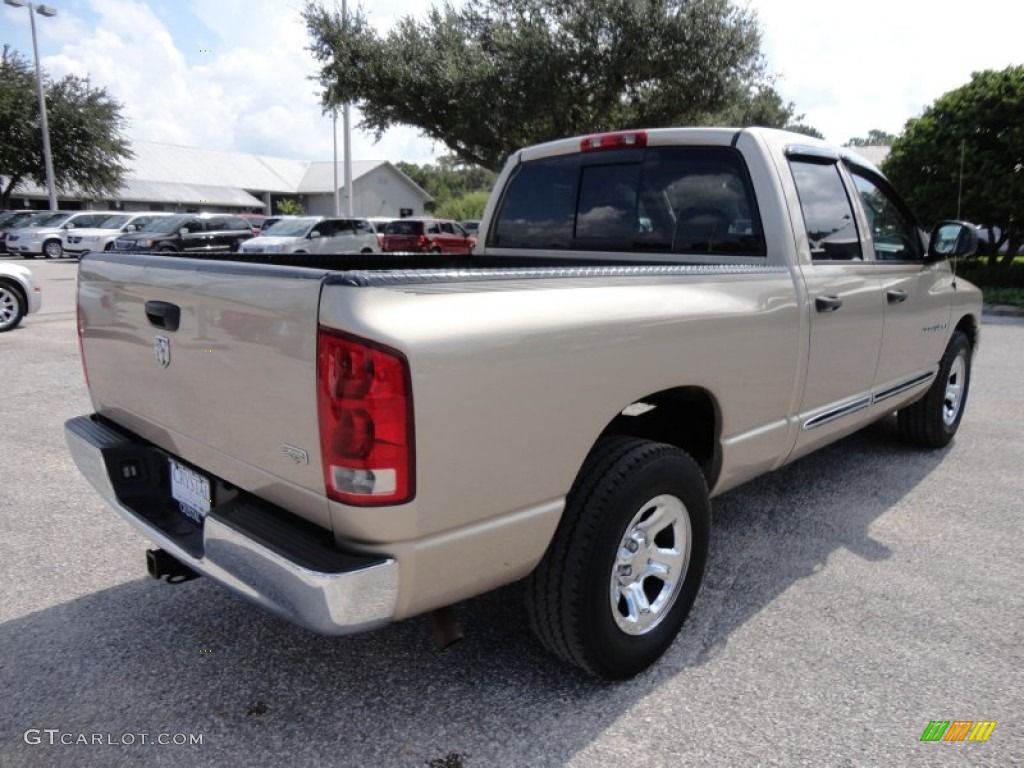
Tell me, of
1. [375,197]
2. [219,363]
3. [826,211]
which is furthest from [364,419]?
[375,197]

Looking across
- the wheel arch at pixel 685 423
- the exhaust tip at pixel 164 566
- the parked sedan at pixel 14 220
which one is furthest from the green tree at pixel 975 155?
the parked sedan at pixel 14 220

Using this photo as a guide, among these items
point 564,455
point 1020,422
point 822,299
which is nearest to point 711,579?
point 822,299

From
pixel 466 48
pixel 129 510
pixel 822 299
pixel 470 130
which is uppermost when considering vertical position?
pixel 466 48

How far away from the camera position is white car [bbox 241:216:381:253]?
2056cm

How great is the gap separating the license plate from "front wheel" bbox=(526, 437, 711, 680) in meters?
1.09

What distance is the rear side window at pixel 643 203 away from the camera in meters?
3.37

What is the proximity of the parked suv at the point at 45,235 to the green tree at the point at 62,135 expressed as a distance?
8967 mm

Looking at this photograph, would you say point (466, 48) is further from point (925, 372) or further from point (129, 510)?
point (129, 510)

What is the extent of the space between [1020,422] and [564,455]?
217 inches

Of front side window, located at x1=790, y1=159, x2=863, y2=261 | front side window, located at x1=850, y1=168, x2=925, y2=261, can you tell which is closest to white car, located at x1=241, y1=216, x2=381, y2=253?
front side window, located at x1=850, y1=168, x2=925, y2=261

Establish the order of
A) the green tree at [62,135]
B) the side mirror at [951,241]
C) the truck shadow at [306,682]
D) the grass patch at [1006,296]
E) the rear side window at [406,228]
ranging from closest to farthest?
the truck shadow at [306,682] < the side mirror at [951,241] < the grass patch at [1006,296] < the rear side window at [406,228] < the green tree at [62,135]

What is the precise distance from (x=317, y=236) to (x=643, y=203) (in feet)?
61.5

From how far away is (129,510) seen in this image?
260cm

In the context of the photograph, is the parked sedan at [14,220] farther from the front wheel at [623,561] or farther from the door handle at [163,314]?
the front wheel at [623,561]
